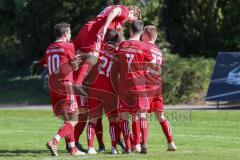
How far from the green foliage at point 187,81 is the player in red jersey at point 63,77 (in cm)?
1893

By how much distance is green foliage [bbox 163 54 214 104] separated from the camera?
32438mm

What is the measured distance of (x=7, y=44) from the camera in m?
43.0

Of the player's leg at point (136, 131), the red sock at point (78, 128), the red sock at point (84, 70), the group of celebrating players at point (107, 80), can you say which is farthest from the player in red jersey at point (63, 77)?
the red sock at point (78, 128)

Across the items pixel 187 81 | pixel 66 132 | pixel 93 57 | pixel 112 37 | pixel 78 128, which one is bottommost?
pixel 187 81

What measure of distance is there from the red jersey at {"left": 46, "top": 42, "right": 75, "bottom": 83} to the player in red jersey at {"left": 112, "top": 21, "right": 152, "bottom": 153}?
3.09 ft

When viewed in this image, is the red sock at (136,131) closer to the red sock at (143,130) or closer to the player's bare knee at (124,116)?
the red sock at (143,130)

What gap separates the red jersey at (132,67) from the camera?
13.5 metres

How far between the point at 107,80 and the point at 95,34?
0.89 metres

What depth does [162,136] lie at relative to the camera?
18.3m

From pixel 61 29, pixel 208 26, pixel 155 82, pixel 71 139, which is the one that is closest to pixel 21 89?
pixel 208 26

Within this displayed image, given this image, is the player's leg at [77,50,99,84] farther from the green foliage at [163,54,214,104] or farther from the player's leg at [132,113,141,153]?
the green foliage at [163,54,214,104]

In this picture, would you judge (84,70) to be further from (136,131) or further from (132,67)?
(136,131)

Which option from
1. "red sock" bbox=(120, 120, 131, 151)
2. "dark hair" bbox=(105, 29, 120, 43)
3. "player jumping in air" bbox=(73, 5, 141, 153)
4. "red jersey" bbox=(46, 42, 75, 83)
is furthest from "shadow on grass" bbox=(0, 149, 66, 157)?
"dark hair" bbox=(105, 29, 120, 43)

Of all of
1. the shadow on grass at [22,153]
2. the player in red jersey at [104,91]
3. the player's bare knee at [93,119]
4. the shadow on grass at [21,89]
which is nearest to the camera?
the shadow on grass at [22,153]
